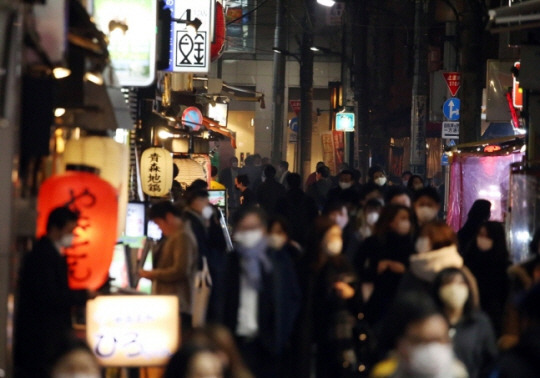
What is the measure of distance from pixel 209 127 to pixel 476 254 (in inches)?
909

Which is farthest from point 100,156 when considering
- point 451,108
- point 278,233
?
point 451,108

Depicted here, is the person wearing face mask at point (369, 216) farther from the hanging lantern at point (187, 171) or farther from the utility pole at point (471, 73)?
the hanging lantern at point (187, 171)

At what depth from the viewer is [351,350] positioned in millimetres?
9828

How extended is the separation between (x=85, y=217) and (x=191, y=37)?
1290cm

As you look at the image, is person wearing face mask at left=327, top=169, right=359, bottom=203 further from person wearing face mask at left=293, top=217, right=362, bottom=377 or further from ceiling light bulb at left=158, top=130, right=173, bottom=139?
ceiling light bulb at left=158, top=130, right=173, bottom=139

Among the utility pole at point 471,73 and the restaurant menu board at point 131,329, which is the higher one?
the utility pole at point 471,73

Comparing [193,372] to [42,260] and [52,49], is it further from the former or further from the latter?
[52,49]

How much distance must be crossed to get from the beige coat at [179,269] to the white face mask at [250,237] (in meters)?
1.87

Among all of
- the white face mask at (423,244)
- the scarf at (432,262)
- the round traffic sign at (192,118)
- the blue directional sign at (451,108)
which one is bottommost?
the scarf at (432,262)

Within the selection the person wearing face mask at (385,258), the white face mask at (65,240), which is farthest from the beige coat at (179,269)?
the white face mask at (65,240)

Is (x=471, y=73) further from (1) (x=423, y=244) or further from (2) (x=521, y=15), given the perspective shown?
(1) (x=423, y=244)

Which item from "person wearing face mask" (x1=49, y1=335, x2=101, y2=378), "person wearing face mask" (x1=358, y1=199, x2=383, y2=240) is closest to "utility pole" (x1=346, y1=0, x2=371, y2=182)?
"person wearing face mask" (x1=358, y1=199, x2=383, y2=240)

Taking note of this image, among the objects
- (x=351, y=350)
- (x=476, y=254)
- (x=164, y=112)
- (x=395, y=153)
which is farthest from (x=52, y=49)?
(x=395, y=153)

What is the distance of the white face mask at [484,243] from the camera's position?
33.8ft
